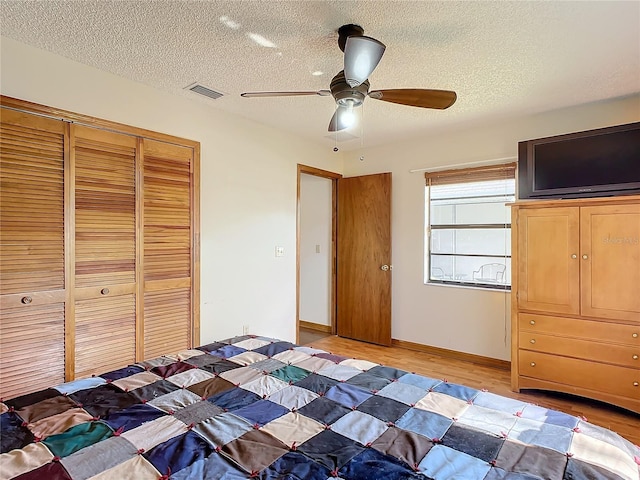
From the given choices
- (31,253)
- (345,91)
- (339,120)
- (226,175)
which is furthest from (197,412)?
(226,175)

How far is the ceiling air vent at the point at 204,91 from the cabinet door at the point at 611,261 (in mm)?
3059

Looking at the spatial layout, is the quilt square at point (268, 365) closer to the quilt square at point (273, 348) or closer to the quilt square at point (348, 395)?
the quilt square at point (273, 348)

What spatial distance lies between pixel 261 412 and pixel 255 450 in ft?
0.84

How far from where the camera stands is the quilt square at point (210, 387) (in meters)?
1.60

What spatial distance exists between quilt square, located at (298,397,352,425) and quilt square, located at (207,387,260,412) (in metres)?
0.24

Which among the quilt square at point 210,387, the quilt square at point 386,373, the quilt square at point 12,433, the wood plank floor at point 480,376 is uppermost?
the quilt square at point 12,433

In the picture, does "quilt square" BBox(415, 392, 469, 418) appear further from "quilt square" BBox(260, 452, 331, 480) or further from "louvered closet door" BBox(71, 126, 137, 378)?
"louvered closet door" BBox(71, 126, 137, 378)

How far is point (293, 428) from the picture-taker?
4.37 ft

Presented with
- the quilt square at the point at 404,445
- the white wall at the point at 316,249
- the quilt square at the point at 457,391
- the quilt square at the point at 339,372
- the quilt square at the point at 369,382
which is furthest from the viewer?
the white wall at the point at 316,249

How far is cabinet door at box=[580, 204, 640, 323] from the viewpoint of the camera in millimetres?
2643

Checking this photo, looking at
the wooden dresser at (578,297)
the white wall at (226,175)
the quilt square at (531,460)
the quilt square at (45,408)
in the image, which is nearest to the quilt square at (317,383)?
the quilt square at (531,460)

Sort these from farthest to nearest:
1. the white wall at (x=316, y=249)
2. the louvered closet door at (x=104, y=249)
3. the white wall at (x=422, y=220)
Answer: the white wall at (x=316, y=249), the white wall at (x=422, y=220), the louvered closet door at (x=104, y=249)

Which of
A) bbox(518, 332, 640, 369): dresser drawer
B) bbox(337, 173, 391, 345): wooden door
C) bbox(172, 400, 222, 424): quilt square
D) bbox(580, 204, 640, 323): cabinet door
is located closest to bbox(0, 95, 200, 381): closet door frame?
bbox(172, 400, 222, 424): quilt square

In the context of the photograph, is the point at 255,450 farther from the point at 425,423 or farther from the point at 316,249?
the point at 316,249
